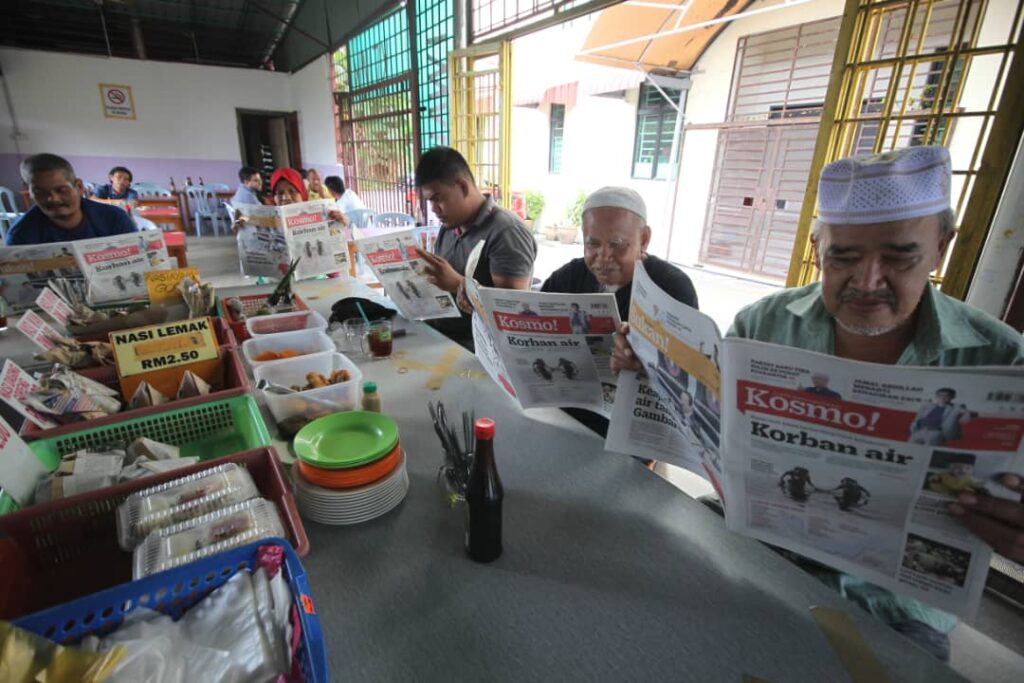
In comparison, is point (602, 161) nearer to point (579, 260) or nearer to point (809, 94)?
point (809, 94)

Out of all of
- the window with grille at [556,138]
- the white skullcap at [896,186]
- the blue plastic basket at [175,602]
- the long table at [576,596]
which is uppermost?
the window with grille at [556,138]

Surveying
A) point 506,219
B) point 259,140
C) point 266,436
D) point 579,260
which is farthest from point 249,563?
point 259,140

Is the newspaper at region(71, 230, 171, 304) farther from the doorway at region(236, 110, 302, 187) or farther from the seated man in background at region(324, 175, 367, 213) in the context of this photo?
the doorway at region(236, 110, 302, 187)

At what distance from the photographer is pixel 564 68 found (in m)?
7.18

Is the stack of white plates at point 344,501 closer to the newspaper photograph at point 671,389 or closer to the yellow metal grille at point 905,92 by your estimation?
the newspaper photograph at point 671,389

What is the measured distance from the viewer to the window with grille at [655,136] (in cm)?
725

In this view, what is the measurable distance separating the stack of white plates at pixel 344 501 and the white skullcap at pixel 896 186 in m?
1.09

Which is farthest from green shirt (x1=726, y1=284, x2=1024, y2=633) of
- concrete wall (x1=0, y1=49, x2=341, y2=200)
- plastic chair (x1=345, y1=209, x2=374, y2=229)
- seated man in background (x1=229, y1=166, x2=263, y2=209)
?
concrete wall (x1=0, y1=49, x2=341, y2=200)

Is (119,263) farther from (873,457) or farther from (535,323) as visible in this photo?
(873,457)

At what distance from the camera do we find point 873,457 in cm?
71

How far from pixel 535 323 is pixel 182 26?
11.9 m

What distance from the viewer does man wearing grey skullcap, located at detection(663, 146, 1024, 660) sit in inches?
36.4

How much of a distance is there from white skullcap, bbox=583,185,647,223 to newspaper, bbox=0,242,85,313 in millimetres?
2075

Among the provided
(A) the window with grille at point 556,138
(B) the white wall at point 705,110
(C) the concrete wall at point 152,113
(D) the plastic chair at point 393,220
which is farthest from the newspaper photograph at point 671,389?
(A) the window with grille at point 556,138
